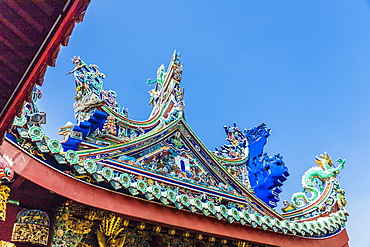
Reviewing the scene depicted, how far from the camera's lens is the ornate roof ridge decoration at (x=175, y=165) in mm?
6723

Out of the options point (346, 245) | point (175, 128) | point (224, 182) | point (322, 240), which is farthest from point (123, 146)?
point (346, 245)

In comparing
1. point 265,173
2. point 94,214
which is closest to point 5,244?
point 94,214

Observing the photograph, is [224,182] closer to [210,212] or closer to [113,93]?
[210,212]

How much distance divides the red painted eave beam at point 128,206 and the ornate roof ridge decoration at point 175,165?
0.41 feet

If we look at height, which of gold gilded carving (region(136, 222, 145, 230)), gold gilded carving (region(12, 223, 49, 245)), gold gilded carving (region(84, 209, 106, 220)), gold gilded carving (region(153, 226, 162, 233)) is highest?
gold gilded carving (region(153, 226, 162, 233))

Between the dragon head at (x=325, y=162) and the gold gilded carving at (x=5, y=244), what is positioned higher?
the dragon head at (x=325, y=162)

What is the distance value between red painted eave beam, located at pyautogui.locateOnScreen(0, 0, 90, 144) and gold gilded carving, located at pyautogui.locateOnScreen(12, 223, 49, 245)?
2029 mm

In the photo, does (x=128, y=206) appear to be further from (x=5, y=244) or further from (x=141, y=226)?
(x=5, y=244)

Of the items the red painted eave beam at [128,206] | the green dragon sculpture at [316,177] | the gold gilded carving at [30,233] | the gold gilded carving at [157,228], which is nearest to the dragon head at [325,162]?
the green dragon sculpture at [316,177]

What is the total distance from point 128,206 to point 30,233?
1.36 meters

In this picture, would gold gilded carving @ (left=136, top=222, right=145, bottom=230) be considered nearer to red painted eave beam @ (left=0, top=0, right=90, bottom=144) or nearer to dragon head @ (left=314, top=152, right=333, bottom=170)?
red painted eave beam @ (left=0, top=0, right=90, bottom=144)

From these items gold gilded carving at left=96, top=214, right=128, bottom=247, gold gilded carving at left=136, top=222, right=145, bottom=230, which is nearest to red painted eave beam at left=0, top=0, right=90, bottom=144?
gold gilded carving at left=96, top=214, right=128, bottom=247

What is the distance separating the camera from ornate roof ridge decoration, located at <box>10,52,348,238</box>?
672 cm

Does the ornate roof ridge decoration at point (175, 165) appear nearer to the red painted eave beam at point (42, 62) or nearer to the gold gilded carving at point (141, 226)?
the gold gilded carving at point (141, 226)
